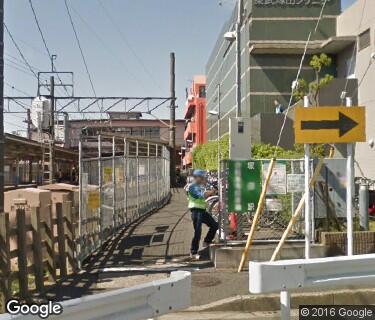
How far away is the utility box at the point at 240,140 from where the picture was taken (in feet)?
31.4

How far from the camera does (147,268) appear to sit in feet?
28.9

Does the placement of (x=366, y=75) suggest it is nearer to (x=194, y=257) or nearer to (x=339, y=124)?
(x=194, y=257)

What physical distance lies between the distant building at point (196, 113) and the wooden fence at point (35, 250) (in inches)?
1973

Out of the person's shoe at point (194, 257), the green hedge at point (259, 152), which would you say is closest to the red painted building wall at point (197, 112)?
the green hedge at point (259, 152)

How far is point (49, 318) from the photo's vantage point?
→ 132 inches

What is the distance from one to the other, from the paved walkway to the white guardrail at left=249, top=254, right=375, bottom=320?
2359 millimetres

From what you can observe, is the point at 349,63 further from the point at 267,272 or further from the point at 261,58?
the point at 267,272

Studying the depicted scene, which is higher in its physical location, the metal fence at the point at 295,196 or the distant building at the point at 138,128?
the distant building at the point at 138,128

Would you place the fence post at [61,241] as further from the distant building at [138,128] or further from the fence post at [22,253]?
the distant building at [138,128]

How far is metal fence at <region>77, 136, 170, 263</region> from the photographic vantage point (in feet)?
31.5

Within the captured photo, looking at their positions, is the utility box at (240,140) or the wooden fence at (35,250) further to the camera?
the utility box at (240,140)

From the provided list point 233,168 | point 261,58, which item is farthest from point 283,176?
point 261,58

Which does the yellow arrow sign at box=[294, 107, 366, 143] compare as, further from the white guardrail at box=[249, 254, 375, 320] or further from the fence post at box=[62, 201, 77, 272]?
the fence post at box=[62, 201, 77, 272]

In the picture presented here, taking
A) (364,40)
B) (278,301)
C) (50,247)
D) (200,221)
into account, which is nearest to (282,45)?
(364,40)
